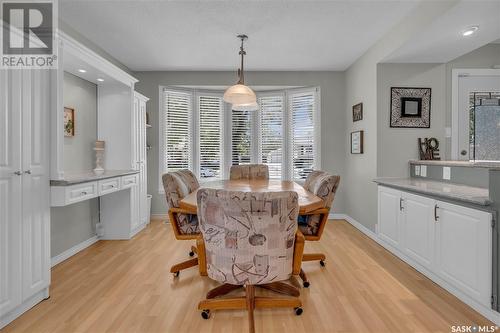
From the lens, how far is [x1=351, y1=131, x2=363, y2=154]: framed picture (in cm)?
418

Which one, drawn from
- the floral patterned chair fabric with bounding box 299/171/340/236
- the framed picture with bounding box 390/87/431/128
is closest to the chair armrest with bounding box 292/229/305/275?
the floral patterned chair fabric with bounding box 299/171/340/236

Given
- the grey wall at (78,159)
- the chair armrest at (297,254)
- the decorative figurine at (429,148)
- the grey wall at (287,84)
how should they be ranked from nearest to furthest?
the chair armrest at (297,254) → the grey wall at (78,159) → the decorative figurine at (429,148) → the grey wall at (287,84)

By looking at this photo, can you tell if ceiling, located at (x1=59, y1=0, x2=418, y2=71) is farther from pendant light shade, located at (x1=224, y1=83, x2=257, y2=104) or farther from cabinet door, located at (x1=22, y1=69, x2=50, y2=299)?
cabinet door, located at (x1=22, y1=69, x2=50, y2=299)

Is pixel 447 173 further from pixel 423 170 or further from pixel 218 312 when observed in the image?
pixel 218 312

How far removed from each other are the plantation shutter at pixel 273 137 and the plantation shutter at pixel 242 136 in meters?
0.22

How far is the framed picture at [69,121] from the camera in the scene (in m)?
3.05

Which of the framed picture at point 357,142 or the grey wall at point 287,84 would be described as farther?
the grey wall at point 287,84

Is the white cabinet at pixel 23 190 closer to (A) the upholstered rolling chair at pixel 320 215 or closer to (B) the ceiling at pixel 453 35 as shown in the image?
(A) the upholstered rolling chair at pixel 320 215

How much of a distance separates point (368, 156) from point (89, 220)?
12.9ft

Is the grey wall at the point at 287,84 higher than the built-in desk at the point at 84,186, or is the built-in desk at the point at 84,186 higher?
the grey wall at the point at 287,84

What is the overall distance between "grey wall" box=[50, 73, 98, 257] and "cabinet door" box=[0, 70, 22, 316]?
1072 mm

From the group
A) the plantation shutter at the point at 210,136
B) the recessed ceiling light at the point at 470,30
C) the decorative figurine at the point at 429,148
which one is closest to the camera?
the recessed ceiling light at the point at 470,30

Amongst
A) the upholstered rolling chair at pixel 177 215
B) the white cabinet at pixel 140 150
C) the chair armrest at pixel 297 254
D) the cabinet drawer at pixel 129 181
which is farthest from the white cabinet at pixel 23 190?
the chair armrest at pixel 297 254

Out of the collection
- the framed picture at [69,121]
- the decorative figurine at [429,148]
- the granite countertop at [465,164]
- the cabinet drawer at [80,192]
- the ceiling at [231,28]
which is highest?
the ceiling at [231,28]
